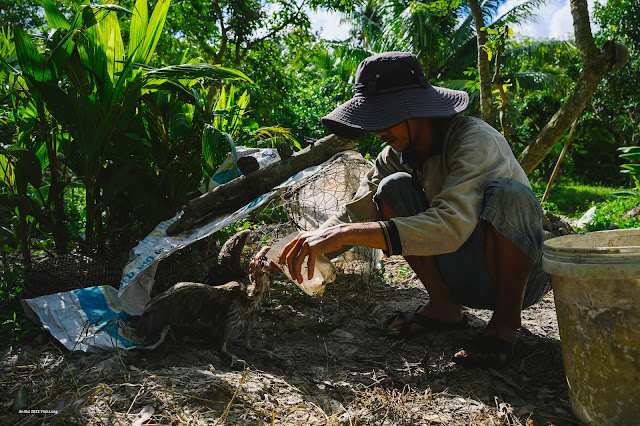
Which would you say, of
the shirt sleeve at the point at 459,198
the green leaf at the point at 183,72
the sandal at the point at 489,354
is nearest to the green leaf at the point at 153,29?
the green leaf at the point at 183,72

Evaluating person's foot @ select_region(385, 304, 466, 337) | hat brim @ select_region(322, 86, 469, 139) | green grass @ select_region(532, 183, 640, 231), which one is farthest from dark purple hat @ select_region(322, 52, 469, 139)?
green grass @ select_region(532, 183, 640, 231)

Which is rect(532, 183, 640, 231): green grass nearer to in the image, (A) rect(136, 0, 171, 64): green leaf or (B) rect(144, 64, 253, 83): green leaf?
(B) rect(144, 64, 253, 83): green leaf

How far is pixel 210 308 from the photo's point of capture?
85.9 inches

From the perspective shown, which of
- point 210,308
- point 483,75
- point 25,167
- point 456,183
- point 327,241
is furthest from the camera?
point 483,75

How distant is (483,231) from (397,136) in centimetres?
49

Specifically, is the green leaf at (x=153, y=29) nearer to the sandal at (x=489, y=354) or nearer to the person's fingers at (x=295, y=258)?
the person's fingers at (x=295, y=258)

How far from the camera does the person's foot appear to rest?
2395 mm

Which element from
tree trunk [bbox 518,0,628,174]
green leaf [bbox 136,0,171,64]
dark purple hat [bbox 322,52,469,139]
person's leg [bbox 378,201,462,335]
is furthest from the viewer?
tree trunk [bbox 518,0,628,174]

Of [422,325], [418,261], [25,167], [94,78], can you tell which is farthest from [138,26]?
[422,325]

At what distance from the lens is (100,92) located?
2.62 metres

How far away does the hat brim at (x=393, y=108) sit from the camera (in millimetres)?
1889

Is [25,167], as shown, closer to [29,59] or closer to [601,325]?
[29,59]

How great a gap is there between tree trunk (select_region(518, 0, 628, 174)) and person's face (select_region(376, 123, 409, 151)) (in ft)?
9.17

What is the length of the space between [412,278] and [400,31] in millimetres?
11837
